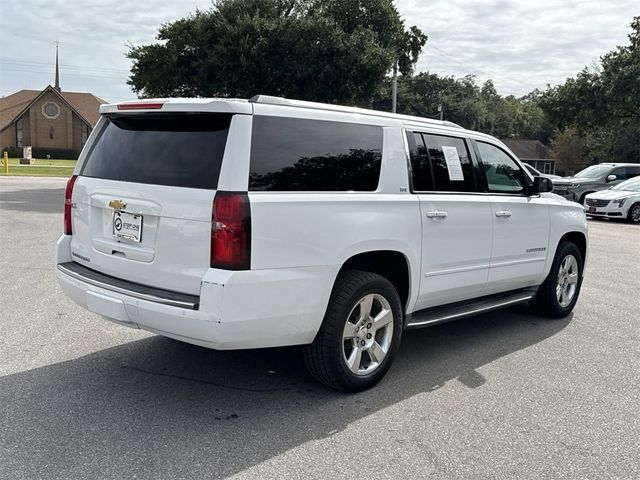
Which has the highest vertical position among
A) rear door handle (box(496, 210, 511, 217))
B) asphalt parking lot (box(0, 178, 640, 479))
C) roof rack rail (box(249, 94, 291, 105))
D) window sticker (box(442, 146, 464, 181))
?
roof rack rail (box(249, 94, 291, 105))

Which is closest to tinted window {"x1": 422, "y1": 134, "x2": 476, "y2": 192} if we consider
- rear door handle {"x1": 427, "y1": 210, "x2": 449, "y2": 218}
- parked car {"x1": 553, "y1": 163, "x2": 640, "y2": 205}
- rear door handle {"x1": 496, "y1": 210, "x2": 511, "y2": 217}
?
rear door handle {"x1": 427, "y1": 210, "x2": 449, "y2": 218}

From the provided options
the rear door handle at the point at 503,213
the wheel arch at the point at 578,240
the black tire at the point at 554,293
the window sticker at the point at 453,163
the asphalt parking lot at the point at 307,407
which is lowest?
the asphalt parking lot at the point at 307,407

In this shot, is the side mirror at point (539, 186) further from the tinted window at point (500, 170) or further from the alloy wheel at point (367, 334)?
the alloy wheel at point (367, 334)

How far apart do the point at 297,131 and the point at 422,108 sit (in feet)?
228

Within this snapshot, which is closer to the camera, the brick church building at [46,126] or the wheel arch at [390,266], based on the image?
the wheel arch at [390,266]

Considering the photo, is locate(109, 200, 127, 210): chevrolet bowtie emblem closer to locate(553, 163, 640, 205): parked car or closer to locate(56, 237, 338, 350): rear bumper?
locate(56, 237, 338, 350): rear bumper

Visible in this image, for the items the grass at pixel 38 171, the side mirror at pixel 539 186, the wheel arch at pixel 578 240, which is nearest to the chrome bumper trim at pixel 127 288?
the side mirror at pixel 539 186

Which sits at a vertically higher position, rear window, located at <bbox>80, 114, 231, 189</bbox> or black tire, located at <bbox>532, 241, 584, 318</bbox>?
rear window, located at <bbox>80, 114, 231, 189</bbox>

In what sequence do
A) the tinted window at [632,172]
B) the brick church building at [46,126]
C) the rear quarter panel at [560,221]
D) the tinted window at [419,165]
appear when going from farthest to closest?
1. the brick church building at [46,126]
2. the tinted window at [632,172]
3. the rear quarter panel at [560,221]
4. the tinted window at [419,165]

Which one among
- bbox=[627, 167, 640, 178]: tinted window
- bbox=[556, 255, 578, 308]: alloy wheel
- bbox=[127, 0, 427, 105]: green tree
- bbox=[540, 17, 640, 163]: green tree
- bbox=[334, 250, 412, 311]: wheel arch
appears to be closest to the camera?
bbox=[334, 250, 412, 311]: wheel arch

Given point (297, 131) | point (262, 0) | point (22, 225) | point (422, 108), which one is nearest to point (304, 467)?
point (297, 131)

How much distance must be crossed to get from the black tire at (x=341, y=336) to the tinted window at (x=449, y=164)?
1.13 meters

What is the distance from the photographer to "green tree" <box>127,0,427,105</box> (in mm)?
21078

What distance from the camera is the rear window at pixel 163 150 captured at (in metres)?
3.70
